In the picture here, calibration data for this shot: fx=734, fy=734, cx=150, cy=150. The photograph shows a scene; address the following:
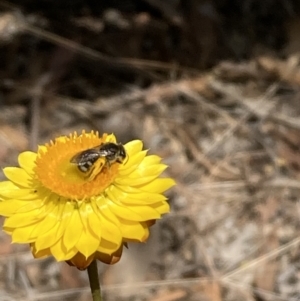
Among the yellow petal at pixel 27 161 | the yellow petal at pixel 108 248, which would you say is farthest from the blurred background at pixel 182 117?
the yellow petal at pixel 108 248

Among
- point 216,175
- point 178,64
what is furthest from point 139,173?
point 178,64

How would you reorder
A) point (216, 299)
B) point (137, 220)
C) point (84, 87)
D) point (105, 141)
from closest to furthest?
1. point (137, 220)
2. point (105, 141)
3. point (216, 299)
4. point (84, 87)

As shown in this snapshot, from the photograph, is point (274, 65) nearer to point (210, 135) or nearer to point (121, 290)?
point (210, 135)

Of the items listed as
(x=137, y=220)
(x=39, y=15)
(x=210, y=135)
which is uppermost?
(x=39, y=15)

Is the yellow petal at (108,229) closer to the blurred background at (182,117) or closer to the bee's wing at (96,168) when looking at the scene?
the bee's wing at (96,168)

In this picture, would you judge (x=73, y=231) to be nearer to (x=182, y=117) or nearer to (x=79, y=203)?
(x=79, y=203)
